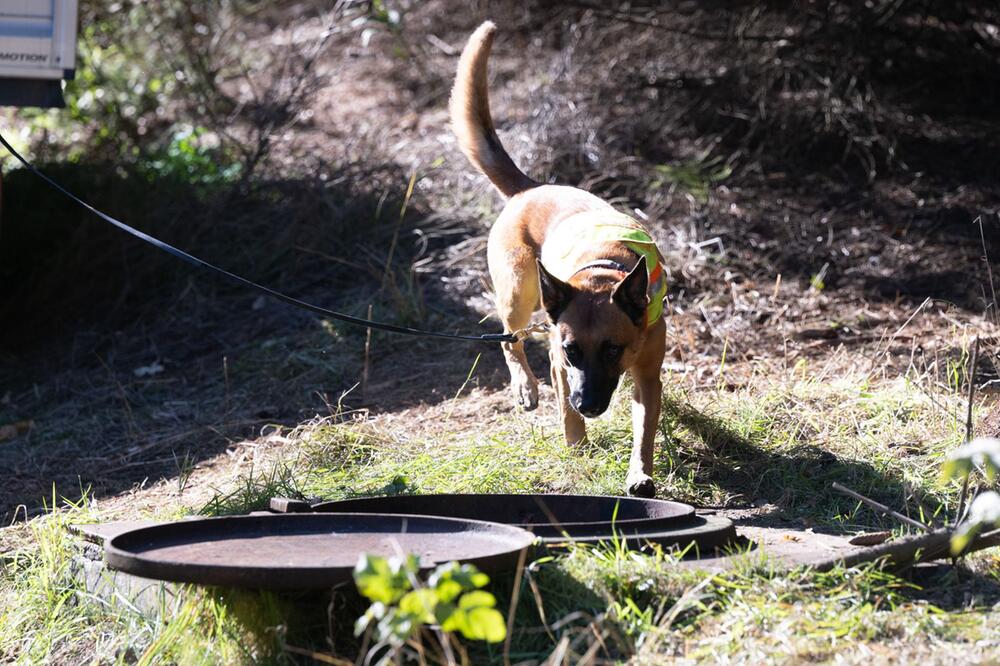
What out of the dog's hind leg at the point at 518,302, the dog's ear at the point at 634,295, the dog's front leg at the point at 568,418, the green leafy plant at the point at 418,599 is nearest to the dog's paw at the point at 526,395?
the dog's hind leg at the point at 518,302

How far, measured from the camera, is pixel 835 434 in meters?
4.68

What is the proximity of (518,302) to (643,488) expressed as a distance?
142 centimetres

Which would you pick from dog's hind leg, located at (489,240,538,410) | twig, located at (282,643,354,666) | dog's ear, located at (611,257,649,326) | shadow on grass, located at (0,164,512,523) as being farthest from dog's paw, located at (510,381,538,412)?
twig, located at (282,643,354,666)

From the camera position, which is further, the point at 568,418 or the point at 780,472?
the point at 568,418

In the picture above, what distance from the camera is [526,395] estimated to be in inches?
205

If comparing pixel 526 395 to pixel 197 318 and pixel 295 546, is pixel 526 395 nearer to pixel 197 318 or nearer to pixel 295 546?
pixel 295 546

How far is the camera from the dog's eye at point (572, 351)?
14.0 ft

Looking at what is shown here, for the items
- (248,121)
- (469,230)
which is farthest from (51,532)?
(248,121)

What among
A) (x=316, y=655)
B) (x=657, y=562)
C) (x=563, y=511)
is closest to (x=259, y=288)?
(x=563, y=511)

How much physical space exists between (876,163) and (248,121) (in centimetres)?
521

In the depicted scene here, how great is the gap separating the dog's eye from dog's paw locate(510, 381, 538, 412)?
3.03 feet

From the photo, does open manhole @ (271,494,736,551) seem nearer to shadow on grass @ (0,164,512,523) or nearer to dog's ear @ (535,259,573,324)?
dog's ear @ (535,259,573,324)

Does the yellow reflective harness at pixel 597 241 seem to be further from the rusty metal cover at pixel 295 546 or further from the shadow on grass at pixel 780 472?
the rusty metal cover at pixel 295 546

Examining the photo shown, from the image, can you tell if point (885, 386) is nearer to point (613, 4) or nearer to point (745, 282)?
point (745, 282)
